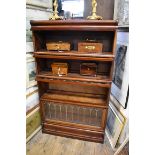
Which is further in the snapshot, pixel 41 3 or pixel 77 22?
pixel 41 3

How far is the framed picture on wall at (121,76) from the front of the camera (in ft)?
5.29

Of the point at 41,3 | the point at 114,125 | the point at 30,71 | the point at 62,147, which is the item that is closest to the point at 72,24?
the point at 41,3

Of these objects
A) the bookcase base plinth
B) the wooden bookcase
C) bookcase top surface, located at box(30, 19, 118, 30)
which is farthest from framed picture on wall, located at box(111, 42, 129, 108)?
the bookcase base plinth

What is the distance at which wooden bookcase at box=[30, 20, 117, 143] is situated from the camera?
1.60 metres

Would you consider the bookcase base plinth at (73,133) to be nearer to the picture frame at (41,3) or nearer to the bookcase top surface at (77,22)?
the bookcase top surface at (77,22)

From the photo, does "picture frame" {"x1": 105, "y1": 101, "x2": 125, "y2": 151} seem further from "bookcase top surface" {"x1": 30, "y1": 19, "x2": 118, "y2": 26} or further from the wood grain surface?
"bookcase top surface" {"x1": 30, "y1": 19, "x2": 118, "y2": 26}

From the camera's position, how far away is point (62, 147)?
1.76 meters

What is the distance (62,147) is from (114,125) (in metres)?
0.65

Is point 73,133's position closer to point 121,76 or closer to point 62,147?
point 62,147
